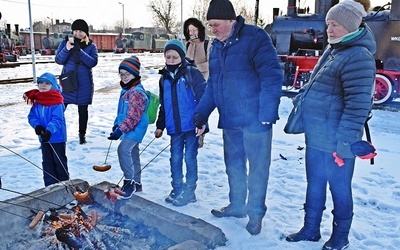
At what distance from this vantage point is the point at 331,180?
114 inches

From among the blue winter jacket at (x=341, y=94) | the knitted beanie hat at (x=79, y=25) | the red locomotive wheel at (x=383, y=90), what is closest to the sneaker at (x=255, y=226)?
the blue winter jacket at (x=341, y=94)

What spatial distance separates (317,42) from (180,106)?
9591mm

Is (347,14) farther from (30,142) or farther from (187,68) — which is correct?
(30,142)

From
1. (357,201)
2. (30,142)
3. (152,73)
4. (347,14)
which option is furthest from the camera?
(152,73)

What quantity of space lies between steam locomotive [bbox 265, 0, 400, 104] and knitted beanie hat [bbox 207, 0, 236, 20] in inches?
327

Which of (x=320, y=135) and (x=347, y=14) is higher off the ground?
(x=347, y=14)

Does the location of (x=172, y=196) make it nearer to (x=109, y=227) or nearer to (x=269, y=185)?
(x=109, y=227)

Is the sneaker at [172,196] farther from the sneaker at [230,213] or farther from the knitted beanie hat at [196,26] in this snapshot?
the knitted beanie hat at [196,26]

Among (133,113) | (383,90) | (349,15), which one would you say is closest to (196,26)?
(133,113)

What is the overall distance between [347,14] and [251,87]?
35.8 inches

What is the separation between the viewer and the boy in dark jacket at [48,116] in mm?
3703

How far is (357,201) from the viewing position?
3.96 meters

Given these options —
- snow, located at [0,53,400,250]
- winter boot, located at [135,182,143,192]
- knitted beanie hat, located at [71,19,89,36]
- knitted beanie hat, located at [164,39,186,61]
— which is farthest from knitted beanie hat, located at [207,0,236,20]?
knitted beanie hat, located at [71,19,89,36]

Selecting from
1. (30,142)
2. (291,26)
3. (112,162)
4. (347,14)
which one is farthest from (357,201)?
(291,26)
